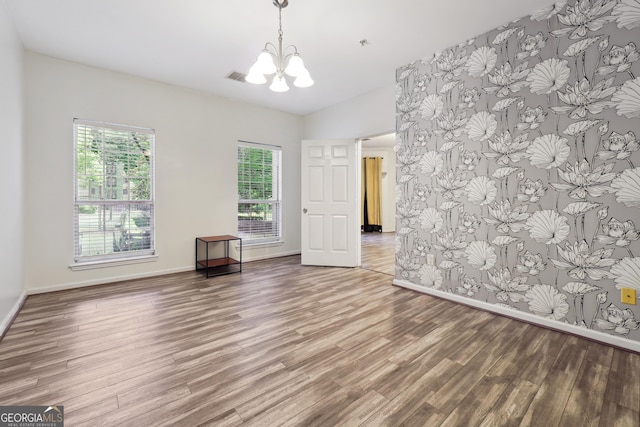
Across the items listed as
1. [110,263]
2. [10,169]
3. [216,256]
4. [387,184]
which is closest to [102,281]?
[110,263]

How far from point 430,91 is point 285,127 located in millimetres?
2776

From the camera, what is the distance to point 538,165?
240 centimetres

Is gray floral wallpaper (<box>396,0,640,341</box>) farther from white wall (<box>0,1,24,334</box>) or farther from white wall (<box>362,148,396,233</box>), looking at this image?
white wall (<box>362,148,396,233</box>)

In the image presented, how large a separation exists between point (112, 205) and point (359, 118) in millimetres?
3596

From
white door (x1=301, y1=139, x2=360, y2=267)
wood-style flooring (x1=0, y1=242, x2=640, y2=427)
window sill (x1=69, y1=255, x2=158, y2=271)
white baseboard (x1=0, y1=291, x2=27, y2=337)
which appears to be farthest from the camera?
white door (x1=301, y1=139, x2=360, y2=267)

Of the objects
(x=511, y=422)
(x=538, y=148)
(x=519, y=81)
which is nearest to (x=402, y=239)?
(x=538, y=148)

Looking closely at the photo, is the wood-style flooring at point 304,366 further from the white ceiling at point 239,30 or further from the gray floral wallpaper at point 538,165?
the white ceiling at point 239,30

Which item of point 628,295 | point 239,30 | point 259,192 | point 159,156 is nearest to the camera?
point 628,295

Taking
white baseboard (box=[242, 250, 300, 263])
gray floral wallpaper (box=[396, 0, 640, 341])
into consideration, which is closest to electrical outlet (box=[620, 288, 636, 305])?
gray floral wallpaper (box=[396, 0, 640, 341])

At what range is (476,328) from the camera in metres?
2.38

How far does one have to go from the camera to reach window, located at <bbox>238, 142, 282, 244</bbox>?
4777 millimetres

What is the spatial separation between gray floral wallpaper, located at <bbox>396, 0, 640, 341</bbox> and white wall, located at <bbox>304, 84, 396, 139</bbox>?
1.91 ft

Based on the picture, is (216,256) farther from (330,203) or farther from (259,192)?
(330,203)

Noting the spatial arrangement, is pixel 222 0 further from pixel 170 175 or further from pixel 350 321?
pixel 350 321
